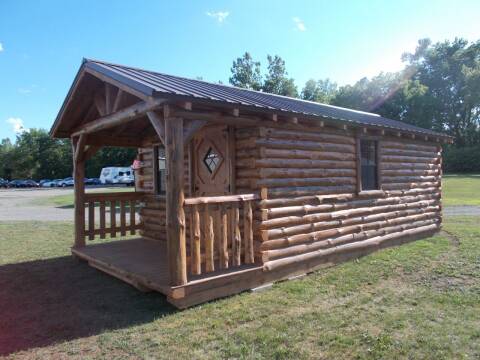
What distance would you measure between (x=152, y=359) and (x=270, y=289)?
258 cm

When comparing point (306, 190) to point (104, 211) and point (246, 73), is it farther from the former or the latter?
point (246, 73)

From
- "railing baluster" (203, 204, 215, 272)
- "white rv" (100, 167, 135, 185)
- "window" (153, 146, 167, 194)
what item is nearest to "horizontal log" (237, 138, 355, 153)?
"railing baluster" (203, 204, 215, 272)

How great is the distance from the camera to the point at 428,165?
1039 cm

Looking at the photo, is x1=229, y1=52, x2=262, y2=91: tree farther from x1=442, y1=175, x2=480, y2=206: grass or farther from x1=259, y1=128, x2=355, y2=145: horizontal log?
x1=259, y1=128, x2=355, y2=145: horizontal log

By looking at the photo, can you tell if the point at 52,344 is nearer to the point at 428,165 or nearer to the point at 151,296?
the point at 151,296

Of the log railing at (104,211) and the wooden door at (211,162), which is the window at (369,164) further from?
the log railing at (104,211)

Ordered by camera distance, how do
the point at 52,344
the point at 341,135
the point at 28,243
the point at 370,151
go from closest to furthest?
the point at 52,344, the point at 341,135, the point at 370,151, the point at 28,243

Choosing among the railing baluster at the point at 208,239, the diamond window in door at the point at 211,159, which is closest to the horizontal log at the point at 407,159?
the diamond window in door at the point at 211,159

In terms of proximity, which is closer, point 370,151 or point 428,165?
point 370,151

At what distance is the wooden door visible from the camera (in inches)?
262

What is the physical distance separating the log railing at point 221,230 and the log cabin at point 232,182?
0.02 metres

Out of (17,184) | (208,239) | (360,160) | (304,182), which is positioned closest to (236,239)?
(208,239)

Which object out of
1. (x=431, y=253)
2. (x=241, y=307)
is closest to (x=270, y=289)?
(x=241, y=307)

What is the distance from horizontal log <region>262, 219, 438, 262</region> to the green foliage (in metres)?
56.5
